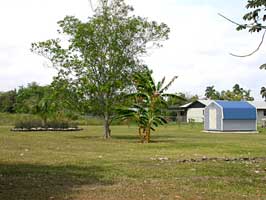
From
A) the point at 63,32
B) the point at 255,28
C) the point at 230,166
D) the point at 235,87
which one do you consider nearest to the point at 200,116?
the point at 235,87

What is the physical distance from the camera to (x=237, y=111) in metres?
55.6

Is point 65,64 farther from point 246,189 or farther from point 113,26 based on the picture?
point 246,189

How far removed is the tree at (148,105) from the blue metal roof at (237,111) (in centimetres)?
2387

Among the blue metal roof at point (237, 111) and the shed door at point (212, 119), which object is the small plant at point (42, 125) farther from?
the blue metal roof at point (237, 111)

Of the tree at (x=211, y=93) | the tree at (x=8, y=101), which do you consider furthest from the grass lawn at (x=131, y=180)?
the tree at (x=211, y=93)

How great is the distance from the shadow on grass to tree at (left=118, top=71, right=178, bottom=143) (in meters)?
17.2

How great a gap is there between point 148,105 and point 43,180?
20827mm

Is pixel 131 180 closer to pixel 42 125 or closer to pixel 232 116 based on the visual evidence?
pixel 42 125

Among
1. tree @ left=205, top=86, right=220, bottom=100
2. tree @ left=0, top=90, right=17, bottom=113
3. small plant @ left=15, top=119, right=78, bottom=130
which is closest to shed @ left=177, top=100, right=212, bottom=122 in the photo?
tree @ left=205, top=86, right=220, bottom=100

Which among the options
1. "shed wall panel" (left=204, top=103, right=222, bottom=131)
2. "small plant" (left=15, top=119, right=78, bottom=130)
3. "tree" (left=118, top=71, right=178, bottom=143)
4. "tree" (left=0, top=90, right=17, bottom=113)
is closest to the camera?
"tree" (left=118, top=71, right=178, bottom=143)

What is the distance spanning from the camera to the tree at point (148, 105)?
103 feet

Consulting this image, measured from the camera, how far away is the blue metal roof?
180ft

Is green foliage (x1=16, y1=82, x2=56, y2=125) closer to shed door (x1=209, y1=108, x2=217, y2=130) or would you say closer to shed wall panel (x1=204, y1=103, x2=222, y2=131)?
shed wall panel (x1=204, y1=103, x2=222, y2=131)

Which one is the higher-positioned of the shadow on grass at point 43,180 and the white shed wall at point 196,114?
the white shed wall at point 196,114
